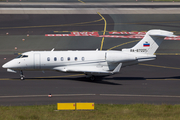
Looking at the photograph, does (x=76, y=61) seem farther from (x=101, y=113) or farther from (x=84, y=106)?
(x=101, y=113)

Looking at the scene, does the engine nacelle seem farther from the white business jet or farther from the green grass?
the green grass

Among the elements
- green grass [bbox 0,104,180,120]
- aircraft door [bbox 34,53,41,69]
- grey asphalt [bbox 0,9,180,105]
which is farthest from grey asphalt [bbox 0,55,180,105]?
green grass [bbox 0,104,180,120]

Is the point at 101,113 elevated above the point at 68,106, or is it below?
below

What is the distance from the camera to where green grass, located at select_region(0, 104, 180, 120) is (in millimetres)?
21969

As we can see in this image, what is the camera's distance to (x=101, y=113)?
23.2 m

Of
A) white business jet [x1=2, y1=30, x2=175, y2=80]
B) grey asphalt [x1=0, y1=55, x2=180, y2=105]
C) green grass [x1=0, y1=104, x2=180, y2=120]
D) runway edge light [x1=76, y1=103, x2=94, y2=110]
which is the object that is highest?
white business jet [x1=2, y1=30, x2=175, y2=80]

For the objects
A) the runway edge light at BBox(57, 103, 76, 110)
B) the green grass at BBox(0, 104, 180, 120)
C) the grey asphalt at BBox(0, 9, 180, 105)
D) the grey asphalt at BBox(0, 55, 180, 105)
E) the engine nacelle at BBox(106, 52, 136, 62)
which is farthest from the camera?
the engine nacelle at BBox(106, 52, 136, 62)

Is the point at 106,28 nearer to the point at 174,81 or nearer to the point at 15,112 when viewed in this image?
the point at 174,81

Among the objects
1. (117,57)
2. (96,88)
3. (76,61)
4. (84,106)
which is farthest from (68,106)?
(117,57)

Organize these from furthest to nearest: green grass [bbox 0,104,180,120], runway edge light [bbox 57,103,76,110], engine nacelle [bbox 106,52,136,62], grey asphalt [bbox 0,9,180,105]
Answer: engine nacelle [bbox 106,52,136,62], grey asphalt [bbox 0,9,180,105], runway edge light [bbox 57,103,76,110], green grass [bbox 0,104,180,120]

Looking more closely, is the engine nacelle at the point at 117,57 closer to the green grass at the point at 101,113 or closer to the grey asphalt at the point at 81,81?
the grey asphalt at the point at 81,81

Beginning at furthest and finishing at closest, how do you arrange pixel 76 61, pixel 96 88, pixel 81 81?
pixel 81 81 < pixel 76 61 < pixel 96 88

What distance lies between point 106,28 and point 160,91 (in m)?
32.8

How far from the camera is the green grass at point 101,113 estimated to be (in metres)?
22.0
